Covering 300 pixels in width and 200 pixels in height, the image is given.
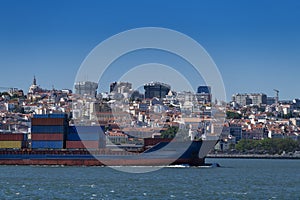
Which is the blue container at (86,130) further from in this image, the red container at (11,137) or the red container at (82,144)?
the red container at (11,137)

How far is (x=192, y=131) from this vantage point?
432 feet

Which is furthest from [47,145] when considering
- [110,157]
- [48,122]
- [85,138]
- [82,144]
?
[110,157]

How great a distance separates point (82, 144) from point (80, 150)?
2.77ft

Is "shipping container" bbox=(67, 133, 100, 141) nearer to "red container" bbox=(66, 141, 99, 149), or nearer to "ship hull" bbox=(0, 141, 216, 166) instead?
"red container" bbox=(66, 141, 99, 149)

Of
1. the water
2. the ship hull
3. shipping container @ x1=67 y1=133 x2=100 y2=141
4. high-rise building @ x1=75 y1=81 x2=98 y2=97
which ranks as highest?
high-rise building @ x1=75 y1=81 x2=98 y2=97

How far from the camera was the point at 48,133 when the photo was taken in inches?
2440

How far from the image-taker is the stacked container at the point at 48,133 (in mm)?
61688

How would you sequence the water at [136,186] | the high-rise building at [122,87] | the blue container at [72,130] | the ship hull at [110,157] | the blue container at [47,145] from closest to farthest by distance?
the water at [136,186] < the ship hull at [110,157] < the blue container at [47,145] < the blue container at [72,130] < the high-rise building at [122,87]

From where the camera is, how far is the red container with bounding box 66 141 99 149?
2420 inches

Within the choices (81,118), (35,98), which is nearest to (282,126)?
(81,118)

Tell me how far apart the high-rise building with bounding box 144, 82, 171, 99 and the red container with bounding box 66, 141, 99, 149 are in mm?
127813

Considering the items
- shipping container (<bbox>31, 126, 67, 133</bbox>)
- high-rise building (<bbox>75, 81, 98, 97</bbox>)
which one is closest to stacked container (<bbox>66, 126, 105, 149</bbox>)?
shipping container (<bbox>31, 126, 67, 133</bbox>)

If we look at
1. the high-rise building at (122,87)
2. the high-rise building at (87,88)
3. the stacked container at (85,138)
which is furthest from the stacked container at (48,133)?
the high-rise building at (122,87)

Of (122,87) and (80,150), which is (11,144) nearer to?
(80,150)
